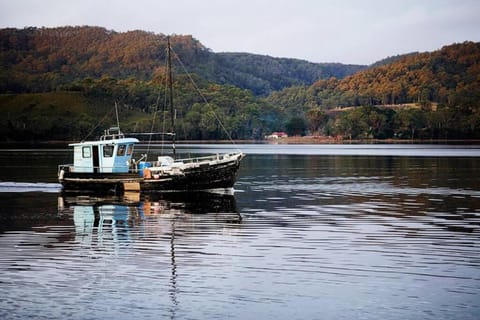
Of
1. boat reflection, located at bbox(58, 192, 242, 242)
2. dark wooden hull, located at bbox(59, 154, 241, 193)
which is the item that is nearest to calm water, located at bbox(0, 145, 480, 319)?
boat reflection, located at bbox(58, 192, 242, 242)

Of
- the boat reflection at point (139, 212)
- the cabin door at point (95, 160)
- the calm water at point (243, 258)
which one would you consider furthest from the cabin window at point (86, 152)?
the calm water at point (243, 258)

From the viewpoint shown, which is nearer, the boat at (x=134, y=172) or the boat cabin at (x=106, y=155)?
the boat at (x=134, y=172)

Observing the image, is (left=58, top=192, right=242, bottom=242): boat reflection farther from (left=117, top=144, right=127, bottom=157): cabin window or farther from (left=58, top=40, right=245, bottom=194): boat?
(left=117, top=144, right=127, bottom=157): cabin window

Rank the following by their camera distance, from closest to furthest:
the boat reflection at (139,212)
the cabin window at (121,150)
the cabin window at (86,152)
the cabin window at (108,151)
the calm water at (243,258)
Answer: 1. the calm water at (243,258)
2. the boat reflection at (139,212)
3. the cabin window at (108,151)
4. the cabin window at (121,150)
5. the cabin window at (86,152)

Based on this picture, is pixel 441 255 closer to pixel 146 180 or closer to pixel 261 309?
pixel 261 309

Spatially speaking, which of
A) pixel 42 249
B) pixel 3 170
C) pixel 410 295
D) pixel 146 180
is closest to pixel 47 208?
pixel 146 180

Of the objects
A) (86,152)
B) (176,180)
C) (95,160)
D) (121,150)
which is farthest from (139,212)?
(86,152)

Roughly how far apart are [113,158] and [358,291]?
36.8 meters

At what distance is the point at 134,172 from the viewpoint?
54.0 meters

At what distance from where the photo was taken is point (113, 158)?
180ft

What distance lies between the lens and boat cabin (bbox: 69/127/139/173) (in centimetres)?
5484

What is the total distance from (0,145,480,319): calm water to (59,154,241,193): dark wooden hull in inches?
119

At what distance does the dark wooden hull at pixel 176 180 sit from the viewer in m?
51.2

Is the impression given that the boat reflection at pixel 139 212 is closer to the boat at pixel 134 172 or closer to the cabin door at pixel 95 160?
the boat at pixel 134 172
